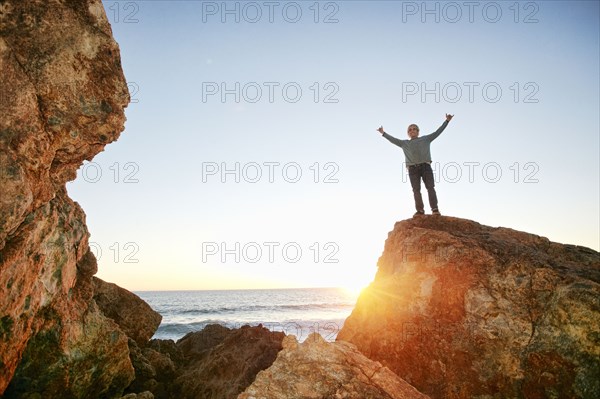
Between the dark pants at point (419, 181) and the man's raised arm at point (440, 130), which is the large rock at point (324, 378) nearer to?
the dark pants at point (419, 181)

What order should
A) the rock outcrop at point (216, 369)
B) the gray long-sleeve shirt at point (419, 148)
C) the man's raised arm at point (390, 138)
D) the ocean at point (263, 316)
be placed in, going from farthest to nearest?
1. the ocean at point (263, 316)
2. the man's raised arm at point (390, 138)
3. the gray long-sleeve shirt at point (419, 148)
4. the rock outcrop at point (216, 369)

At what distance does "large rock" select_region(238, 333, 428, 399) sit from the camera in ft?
16.5

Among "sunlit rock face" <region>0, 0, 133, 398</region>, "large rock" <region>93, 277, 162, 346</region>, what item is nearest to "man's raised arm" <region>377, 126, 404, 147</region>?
"sunlit rock face" <region>0, 0, 133, 398</region>

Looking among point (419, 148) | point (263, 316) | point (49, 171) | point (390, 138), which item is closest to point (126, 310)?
point (49, 171)

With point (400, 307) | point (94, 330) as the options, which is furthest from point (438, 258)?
point (94, 330)

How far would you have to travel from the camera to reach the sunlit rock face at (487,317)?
5.07 m

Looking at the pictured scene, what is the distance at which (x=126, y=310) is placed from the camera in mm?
9359

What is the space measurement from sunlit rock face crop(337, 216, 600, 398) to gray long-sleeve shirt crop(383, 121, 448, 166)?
238cm

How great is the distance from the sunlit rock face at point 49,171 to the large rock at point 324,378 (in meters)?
3.04

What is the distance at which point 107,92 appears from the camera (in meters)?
5.32

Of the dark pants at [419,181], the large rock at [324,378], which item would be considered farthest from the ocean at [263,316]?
the large rock at [324,378]

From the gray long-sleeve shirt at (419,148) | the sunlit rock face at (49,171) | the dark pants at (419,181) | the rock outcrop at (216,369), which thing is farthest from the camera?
the gray long-sleeve shirt at (419,148)

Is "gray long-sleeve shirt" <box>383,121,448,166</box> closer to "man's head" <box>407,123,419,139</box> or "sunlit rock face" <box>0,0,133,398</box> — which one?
"man's head" <box>407,123,419,139</box>

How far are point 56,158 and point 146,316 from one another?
19.0ft
